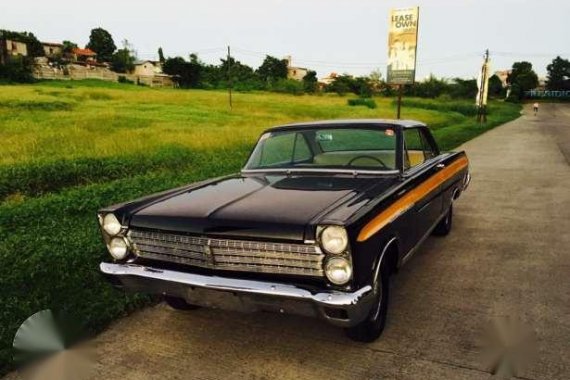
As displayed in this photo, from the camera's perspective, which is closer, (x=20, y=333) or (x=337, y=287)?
(x=337, y=287)

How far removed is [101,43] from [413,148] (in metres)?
121

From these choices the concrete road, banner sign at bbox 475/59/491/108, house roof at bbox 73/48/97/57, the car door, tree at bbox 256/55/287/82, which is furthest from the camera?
tree at bbox 256/55/287/82

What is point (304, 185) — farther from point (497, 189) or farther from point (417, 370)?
point (497, 189)

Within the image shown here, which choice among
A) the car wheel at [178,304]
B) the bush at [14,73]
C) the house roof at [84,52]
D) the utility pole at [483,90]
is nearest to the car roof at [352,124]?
the car wheel at [178,304]

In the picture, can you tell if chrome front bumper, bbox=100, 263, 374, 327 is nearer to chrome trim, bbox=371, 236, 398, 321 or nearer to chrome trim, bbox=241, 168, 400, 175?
chrome trim, bbox=371, 236, 398, 321

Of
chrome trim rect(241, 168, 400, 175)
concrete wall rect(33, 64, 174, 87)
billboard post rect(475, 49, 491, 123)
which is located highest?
concrete wall rect(33, 64, 174, 87)

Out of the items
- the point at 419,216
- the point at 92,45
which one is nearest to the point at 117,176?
the point at 419,216

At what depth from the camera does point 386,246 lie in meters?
2.97

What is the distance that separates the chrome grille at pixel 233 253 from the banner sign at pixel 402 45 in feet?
36.4

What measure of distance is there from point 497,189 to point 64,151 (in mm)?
10181

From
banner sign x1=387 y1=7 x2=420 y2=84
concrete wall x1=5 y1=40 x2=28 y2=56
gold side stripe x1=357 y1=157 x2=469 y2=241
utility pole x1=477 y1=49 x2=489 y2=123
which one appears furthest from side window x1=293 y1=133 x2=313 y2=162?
concrete wall x1=5 y1=40 x2=28 y2=56

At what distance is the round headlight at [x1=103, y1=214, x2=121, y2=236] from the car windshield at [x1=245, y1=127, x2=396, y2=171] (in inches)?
56.4

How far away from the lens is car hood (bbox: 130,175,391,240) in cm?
265

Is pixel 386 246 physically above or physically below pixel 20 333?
above
